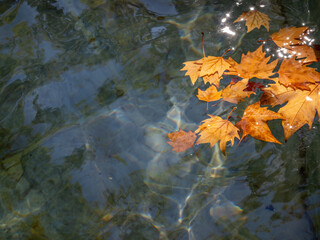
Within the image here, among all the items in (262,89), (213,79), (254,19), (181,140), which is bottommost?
(181,140)

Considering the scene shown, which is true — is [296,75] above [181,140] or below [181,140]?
above

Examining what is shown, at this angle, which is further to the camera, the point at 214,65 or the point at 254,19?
the point at 254,19

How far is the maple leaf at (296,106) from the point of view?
5.98 feet

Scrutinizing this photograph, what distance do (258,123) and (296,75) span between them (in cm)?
52

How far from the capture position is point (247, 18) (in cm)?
263

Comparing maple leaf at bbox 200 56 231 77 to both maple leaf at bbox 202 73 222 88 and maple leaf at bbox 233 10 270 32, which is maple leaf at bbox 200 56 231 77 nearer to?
maple leaf at bbox 202 73 222 88

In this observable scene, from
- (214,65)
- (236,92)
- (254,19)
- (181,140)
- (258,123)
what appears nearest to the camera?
(258,123)

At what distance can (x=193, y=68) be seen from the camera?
7.98 feet

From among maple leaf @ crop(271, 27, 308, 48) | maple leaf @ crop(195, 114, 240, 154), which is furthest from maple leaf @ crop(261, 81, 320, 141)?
maple leaf @ crop(271, 27, 308, 48)

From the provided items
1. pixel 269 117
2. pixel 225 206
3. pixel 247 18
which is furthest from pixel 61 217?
pixel 247 18

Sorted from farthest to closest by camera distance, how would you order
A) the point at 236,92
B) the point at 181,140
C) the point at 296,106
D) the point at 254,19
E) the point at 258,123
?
the point at 254,19 < the point at 236,92 < the point at 181,140 < the point at 258,123 < the point at 296,106

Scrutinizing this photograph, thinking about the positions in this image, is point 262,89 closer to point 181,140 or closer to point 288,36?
point 288,36

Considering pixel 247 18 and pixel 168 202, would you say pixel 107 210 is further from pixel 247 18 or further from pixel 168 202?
pixel 247 18

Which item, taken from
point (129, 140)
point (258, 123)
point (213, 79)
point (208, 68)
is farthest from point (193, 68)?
point (129, 140)
